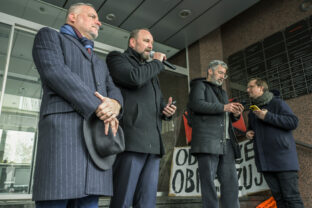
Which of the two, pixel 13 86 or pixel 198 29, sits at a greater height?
pixel 198 29

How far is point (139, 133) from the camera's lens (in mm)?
1579

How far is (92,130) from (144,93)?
637 mm

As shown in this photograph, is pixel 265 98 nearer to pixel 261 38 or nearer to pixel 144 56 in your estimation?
pixel 144 56

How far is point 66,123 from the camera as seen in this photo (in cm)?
110

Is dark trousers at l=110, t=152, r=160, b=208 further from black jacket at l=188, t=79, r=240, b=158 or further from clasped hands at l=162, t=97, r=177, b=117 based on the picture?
black jacket at l=188, t=79, r=240, b=158

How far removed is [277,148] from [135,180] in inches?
62.8

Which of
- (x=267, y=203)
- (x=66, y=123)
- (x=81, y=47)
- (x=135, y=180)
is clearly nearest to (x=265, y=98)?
(x=267, y=203)

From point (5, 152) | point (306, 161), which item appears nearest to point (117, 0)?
point (5, 152)

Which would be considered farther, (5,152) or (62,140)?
(5,152)

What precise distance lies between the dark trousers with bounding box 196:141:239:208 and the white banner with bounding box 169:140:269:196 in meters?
1.22

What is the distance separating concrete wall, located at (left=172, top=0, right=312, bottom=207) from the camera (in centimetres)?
324

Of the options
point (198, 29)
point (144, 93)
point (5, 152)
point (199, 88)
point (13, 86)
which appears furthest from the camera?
point (198, 29)

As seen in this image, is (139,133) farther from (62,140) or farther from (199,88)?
(199,88)

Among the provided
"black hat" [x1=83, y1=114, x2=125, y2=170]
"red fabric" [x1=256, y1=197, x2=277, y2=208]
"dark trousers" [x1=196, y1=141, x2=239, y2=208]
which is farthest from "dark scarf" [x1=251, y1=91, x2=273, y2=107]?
"black hat" [x1=83, y1=114, x2=125, y2=170]
